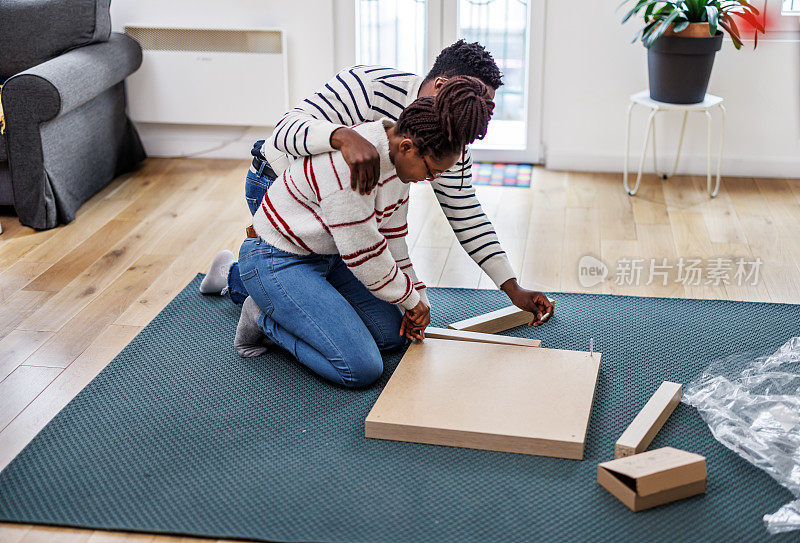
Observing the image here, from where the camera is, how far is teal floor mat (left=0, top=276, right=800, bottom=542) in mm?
1430

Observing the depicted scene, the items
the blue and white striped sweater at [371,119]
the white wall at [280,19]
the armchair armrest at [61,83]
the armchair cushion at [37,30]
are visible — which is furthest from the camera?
the white wall at [280,19]

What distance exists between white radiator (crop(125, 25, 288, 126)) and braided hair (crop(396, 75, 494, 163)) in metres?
2.09

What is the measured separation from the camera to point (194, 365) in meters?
1.97

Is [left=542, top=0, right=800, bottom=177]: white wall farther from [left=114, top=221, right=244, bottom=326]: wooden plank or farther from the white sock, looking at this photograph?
the white sock

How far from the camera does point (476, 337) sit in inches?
77.6

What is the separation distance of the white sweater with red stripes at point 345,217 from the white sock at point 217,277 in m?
0.46

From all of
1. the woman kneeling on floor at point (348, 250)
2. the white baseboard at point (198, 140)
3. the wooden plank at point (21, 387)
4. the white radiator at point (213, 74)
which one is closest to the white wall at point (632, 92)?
the white radiator at point (213, 74)

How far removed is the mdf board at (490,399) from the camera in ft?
5.28

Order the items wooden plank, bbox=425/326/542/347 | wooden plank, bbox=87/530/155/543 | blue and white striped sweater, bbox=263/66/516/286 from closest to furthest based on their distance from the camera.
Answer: wooden plank, bbox=87/530/155/543 → blue and white striped sweater, bbox=263/66/516/286 → wooden plank, bbox=425/326/542/347

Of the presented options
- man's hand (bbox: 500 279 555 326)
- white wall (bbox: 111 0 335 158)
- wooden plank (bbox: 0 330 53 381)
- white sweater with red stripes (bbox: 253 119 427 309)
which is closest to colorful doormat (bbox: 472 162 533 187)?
white wall (bbox: 111 0 335 158)

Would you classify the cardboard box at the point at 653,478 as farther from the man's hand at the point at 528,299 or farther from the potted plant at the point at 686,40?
the potted plant at the point at 686,40

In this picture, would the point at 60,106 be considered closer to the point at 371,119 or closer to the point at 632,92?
the point at 371,119

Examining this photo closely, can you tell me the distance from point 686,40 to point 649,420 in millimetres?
1812

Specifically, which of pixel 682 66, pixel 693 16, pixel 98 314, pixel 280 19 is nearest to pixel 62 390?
pixel 98 314
